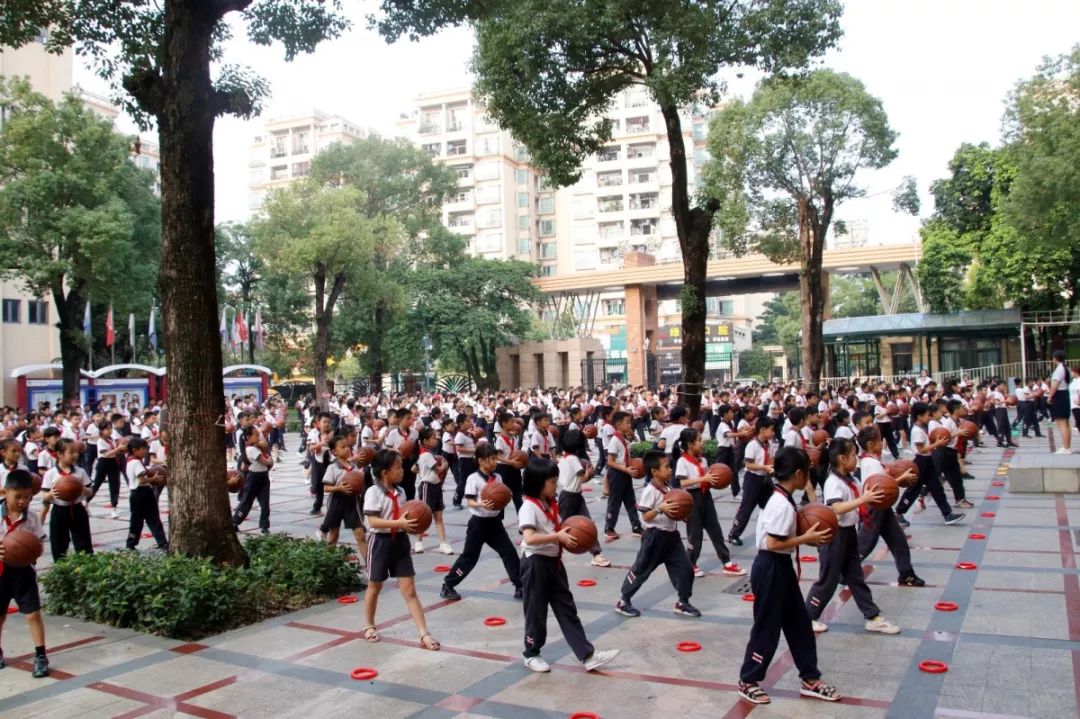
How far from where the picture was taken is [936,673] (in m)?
5.16

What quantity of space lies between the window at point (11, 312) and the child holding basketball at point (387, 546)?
110 ft

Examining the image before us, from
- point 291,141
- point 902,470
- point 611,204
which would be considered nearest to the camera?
point 902,470

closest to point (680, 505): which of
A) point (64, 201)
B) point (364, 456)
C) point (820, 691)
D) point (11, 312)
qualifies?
point (820, 691)

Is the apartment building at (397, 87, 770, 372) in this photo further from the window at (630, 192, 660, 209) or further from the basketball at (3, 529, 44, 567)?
the basketball at (3, 529, 44, 567)

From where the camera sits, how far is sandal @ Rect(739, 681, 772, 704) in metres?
4.78

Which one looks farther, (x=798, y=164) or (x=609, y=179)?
(x=609, y=179)

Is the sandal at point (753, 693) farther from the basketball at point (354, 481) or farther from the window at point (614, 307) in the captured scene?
the window at point (614, 307)

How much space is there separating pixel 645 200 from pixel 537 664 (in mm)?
60570

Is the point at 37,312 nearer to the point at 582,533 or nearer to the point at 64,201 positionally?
the point at 64,201

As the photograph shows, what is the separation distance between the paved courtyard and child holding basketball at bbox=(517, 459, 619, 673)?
15 cm

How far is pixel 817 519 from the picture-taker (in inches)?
190

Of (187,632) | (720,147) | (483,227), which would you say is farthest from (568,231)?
(187,632)

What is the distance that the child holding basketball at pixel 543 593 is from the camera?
5375 mm

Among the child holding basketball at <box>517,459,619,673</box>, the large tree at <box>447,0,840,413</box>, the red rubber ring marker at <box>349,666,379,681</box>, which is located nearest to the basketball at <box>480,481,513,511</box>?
the child holding basketball at <box>517,459,619,673</box>
